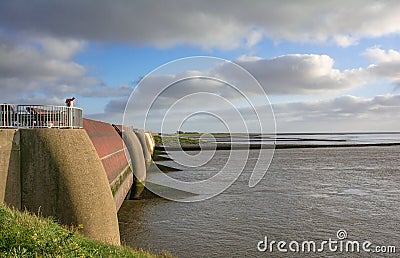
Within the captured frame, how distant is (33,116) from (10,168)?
195cm

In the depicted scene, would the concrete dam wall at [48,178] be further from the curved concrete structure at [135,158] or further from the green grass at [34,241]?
the curved concrete structure at [135,158]

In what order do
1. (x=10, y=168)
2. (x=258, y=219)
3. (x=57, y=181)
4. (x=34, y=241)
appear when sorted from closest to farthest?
1. (x=34, y=241)
2. (x=10, y=168)
3. (x=57, y=181)
4. (x=258, y=219)

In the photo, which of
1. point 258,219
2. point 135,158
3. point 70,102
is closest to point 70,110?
point 70,102

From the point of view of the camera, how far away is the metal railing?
13.0 metres

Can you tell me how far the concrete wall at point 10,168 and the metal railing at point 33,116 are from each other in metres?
0.40

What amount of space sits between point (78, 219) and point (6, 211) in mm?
3359

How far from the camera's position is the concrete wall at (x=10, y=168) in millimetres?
12633

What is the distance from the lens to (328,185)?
113ft

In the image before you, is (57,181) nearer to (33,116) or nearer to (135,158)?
(33,116)

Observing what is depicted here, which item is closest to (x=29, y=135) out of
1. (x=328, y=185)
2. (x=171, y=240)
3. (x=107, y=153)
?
(x=171, y=240)

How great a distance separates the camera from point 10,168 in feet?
42.0

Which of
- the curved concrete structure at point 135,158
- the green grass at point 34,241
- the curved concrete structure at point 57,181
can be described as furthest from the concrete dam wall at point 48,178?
the curved concrete structure at point 135,158

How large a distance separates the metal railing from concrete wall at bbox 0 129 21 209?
0.40m

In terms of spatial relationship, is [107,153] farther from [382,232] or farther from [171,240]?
[382,232]
